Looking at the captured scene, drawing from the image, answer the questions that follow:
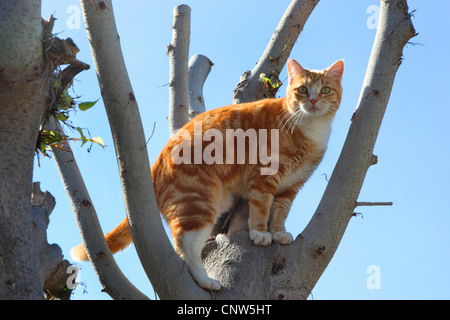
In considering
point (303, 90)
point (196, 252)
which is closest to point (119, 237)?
point (196, 252)

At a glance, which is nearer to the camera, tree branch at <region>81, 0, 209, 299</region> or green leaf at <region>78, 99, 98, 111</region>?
tree branch at <region>81, 0, 209, 299</region>

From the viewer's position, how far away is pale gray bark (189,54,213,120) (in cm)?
525

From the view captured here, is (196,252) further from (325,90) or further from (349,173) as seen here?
(325,90)

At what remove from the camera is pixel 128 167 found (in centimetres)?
257

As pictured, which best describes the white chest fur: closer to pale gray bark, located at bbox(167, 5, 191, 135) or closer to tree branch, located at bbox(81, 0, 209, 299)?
pale gray bark, located at bbox(167, 5, 191, 135)

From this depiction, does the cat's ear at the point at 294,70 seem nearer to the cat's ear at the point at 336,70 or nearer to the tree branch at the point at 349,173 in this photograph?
the cat's ear at the point at 336,70

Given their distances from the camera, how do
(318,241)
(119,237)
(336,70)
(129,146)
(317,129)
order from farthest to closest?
1. (336,70)
2. (317,129)
3. (119,237)
4. (318,241)
5. (129,146)

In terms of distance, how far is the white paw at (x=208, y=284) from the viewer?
9.47 ft

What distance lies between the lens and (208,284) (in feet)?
9.46

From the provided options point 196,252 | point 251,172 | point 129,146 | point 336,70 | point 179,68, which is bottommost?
point 196,252

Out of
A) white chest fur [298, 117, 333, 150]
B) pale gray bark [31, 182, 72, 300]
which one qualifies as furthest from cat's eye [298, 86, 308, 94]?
pale gray bark [31, 182, 72, 300]

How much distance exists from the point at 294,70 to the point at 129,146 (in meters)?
2.08

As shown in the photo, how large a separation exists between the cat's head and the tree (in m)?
0.74

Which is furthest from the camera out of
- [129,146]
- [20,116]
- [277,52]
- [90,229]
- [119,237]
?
[277,52]
